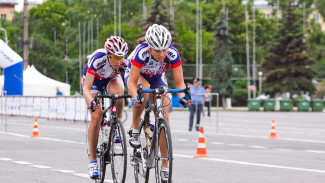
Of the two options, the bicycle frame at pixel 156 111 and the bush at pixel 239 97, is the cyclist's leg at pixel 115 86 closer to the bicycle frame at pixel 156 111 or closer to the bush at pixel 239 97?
the bicycle frame at pixel 156 111

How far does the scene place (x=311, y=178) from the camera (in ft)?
36.3

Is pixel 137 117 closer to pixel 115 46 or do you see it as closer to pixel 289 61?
pixel 115 46

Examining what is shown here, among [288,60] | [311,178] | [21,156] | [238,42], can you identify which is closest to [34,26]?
[288,60]

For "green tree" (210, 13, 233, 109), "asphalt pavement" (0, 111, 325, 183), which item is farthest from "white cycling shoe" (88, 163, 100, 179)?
"green tree" (210, 13, 233, 109)

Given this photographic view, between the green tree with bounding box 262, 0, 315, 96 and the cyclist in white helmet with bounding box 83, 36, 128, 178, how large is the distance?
62.4 meters

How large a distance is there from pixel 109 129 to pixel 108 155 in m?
0.31

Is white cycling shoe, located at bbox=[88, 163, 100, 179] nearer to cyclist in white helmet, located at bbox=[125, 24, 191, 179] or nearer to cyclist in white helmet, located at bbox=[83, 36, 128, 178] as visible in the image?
cyclist in white helmet, located at bbox=[83, 36, 128, 178]

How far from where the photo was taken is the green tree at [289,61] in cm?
7075

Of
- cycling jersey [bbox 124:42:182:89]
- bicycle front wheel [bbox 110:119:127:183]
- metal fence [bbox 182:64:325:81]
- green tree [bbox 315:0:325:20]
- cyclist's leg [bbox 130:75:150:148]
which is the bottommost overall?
Answer: bicycle front wheel [bbox 110:119:127:183]

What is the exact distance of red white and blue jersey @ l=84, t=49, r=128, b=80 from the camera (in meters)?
8.91

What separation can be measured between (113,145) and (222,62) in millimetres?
66169

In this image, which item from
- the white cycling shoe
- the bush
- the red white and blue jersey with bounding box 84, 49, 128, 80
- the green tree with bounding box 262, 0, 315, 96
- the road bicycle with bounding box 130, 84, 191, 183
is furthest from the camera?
the bush

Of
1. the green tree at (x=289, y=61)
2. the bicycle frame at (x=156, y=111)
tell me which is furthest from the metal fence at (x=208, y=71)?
the bicycle frame at (x=156, y=111)

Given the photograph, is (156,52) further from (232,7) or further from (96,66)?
(232,7)
